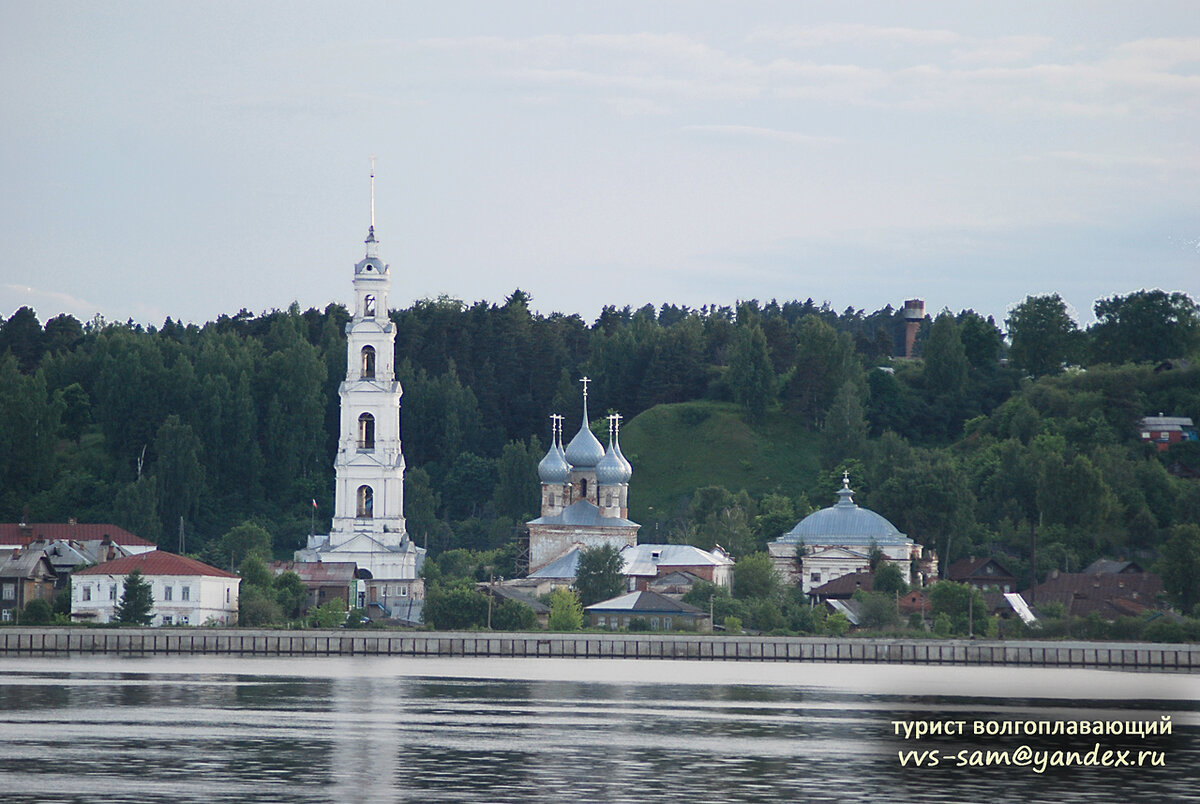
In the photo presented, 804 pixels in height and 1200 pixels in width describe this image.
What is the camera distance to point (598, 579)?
104 m

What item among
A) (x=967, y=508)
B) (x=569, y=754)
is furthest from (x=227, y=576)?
(x=569, y=754)

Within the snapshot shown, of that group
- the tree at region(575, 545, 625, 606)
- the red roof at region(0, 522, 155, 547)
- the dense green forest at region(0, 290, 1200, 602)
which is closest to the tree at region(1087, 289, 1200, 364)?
the dense green forest at region(0, 290, 1200, 602)

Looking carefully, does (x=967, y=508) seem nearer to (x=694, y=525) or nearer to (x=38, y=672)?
(x=694, y=525)

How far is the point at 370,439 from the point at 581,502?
40.4 ft

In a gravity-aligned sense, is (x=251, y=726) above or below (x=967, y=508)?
below

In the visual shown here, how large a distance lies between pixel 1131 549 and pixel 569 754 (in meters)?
77.9

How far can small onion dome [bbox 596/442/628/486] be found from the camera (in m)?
118

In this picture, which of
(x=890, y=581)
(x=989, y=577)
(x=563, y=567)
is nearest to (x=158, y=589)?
(x=563, y=567)

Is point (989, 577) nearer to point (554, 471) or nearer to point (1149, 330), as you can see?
point (554, 471)

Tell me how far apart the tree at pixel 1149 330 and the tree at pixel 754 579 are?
47.9 meters

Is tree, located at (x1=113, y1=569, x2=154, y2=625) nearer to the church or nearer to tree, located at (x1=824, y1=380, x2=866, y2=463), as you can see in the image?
the church

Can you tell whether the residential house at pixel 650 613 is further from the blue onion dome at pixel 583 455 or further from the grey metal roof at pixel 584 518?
the blue onion dome at pixel 583 455

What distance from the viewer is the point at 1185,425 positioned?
133125 millimetres

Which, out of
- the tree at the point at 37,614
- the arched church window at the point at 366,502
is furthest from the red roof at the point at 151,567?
the arched church window at the point at 366,502
